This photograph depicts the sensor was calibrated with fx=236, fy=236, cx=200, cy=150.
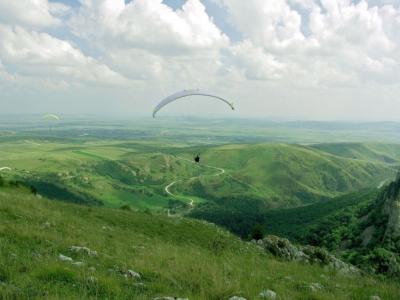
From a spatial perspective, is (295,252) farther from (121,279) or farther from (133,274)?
(121,279)

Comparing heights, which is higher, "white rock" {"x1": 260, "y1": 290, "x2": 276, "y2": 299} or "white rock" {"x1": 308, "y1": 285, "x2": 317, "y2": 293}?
"white rock" {"x1": 260, "y1": 290, "x2": 276, "y2": 299}

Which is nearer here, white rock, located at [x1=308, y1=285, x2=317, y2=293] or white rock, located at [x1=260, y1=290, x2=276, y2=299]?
white rock, located at [x1=260, y1=290, x2=276, y2=299]

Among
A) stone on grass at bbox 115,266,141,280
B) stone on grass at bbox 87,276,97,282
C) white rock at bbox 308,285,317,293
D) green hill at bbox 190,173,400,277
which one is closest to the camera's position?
stone on grass at bbox 87,276,97,282

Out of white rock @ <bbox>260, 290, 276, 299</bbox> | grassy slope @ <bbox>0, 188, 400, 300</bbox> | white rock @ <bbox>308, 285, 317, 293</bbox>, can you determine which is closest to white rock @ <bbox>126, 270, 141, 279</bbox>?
grassy slope @ <bbox>0, 188, 400, 300</bbox>

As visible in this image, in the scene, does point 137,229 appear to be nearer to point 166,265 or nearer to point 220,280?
point 166,265

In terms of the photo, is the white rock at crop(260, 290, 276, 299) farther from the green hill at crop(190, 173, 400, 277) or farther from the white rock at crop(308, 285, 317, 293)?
the green hill at crop(190, 173, 400, 277)

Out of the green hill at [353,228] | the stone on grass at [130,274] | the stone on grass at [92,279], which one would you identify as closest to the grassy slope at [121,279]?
the stone on grass at [92,279]

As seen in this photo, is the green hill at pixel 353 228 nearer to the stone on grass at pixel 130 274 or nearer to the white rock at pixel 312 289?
the white rock at pixel 312 289

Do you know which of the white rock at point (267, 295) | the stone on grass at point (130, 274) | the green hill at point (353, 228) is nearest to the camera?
the white rock at point (267, 295)

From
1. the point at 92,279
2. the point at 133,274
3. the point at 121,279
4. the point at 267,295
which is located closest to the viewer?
the point at 92,279

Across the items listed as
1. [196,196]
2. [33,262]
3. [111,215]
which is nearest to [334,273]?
[33,262]

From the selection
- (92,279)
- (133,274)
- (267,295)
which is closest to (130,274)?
(133,274)
